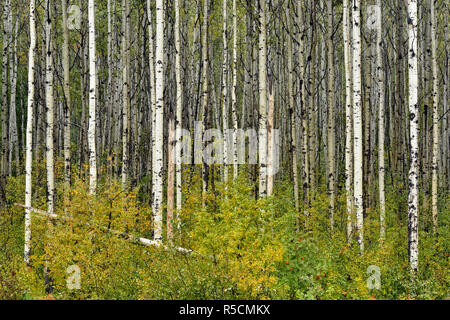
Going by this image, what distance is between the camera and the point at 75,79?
23453 millimetres

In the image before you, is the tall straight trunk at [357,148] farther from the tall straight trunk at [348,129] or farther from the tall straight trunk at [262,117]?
the tall straight trunk at [262,117]

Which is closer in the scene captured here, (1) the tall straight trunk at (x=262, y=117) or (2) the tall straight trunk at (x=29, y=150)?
(1) the tall straight trunk at (x=262, y=117)

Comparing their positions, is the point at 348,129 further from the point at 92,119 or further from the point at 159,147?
the point at 92,119

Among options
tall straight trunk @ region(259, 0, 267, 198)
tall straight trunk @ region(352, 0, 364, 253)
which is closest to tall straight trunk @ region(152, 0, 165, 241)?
tall straight trunk @ region(259, 0, 267, 198)

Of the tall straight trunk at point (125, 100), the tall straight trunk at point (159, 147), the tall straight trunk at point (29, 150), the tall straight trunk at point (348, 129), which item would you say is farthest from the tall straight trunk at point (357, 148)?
the tall straight trunk at point (29, 150)

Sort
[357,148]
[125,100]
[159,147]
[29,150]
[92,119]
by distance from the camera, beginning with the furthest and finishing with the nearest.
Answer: [125,100]
[29,150]
[92,119]
[159,147]
[357,148]

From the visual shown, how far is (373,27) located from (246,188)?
37.2ft

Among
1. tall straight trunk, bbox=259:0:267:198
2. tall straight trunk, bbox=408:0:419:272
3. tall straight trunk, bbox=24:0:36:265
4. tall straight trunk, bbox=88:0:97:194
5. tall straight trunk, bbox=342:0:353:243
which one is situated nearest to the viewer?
tall straight trunk, bbox=408:0:419:272

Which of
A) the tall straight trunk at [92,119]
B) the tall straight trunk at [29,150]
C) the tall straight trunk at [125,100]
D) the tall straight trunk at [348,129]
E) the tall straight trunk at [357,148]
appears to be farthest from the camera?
the tall straight trunk at [125,100]

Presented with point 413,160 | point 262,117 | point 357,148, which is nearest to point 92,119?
point 262,117

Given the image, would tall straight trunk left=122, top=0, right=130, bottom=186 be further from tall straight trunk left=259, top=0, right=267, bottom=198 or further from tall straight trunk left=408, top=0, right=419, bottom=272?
tall straight trunk left=408, top=0, right=419, bottom=272

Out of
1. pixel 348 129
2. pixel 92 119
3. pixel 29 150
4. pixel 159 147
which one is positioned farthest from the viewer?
pixel 348 129

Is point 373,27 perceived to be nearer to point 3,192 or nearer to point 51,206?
point 51,206
